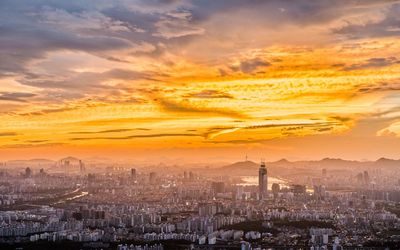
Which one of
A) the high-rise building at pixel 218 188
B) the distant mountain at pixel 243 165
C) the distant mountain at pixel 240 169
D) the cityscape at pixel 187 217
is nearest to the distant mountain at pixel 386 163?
the distant mountain at pixel 243 165

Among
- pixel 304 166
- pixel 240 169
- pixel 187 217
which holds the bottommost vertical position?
pixel 187 217

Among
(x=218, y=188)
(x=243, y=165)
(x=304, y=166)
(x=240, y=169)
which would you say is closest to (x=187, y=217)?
(x=218, y=188)

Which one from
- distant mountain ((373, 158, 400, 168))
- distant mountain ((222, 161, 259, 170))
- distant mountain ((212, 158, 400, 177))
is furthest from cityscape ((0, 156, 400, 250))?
distant mountain ((373, 158, 400, 168))

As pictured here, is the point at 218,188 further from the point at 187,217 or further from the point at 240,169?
the point at 240,169

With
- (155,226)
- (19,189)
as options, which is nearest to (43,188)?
(19,189)

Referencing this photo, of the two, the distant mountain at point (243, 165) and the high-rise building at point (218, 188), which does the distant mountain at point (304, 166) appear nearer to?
the distant mountain at point (243, 165)

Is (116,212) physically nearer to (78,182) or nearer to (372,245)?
(372,245)

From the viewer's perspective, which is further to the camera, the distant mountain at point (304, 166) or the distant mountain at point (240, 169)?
the distant mountain at point (240, 169)

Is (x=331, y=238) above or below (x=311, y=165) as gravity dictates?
below

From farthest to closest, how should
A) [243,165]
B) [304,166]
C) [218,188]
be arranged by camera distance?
1. [304,166]
2. [243,165]
3. [218,188]

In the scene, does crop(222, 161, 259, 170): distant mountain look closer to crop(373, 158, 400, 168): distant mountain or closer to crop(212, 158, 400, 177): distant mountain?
crop(212, 158, 400, 177): distant mountain

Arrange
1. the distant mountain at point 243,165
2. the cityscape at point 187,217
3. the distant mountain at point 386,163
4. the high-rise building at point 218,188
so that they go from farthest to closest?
the distant mountain at point 386,163
the distant mountain at point 243,165
the high-rise building at point 218,188
the cityscape at point 187,217
